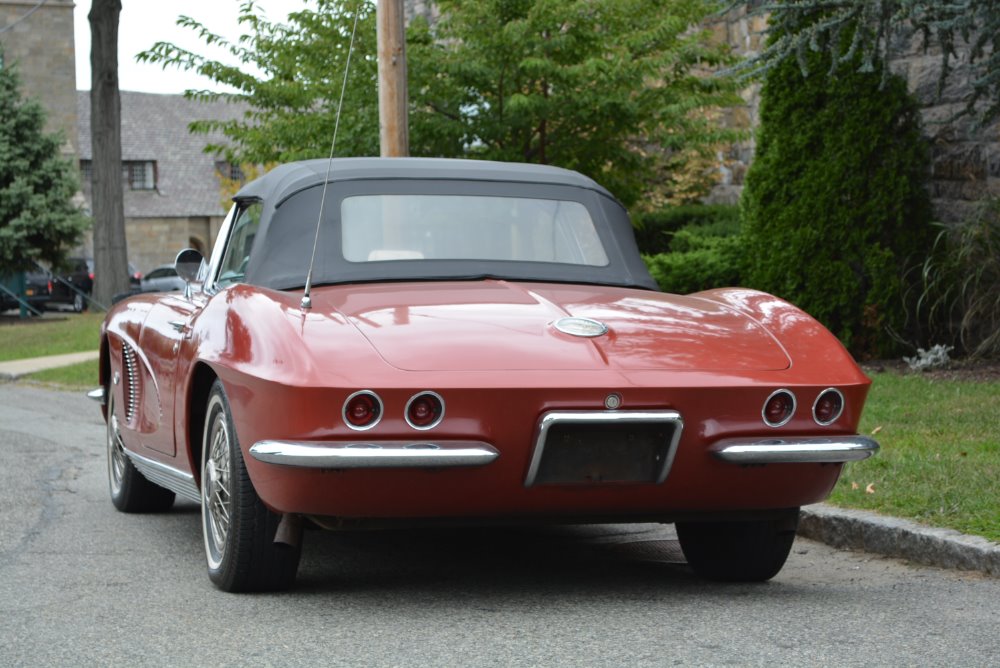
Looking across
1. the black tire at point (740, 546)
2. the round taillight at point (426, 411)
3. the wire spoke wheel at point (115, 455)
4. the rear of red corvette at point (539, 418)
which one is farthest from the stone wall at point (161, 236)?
the round taillight at point (426, 411)

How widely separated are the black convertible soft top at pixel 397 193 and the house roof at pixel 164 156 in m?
56.3

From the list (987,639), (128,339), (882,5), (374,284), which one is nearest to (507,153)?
(882,5)

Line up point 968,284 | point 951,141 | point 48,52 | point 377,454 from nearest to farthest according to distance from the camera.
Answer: point 377,454
point 968,284
point 951,141
point 48,52

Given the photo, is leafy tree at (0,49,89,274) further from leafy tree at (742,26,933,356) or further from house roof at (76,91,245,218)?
leafy tree at (742,26,933,356)

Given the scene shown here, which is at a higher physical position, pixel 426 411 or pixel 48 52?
pixel 48 52

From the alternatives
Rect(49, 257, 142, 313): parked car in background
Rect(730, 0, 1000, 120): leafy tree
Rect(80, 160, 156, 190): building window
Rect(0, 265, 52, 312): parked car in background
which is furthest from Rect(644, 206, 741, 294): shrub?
Rect(80, 160, 156, 190): building window

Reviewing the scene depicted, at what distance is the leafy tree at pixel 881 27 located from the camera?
372 inches

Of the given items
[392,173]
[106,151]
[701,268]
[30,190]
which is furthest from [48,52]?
[392,173]

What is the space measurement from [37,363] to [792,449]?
1701 cm

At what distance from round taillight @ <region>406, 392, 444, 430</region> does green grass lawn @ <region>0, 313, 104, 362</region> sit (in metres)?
18.5

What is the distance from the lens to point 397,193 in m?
5.74

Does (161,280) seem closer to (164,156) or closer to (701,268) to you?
(164,156)

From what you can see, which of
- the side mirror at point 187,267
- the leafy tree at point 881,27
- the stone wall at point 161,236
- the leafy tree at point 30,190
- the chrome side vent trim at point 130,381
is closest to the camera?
the side mirror at point 187,267

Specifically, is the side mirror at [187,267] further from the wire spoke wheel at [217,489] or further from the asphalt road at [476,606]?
the wire spoke wheel at [217,489]
